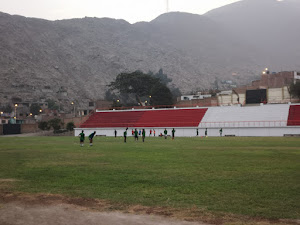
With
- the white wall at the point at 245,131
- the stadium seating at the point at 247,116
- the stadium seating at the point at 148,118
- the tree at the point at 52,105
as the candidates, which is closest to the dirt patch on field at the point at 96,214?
the white wall at the point at 245,131

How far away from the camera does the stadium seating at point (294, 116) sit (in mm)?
56053

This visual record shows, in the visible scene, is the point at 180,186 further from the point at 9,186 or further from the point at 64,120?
the point at 64,120

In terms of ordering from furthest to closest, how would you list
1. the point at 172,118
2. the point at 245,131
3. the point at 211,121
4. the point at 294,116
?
the point at 172,118 → the point at 211,121 → the point at 245,131 → the point at 294,116

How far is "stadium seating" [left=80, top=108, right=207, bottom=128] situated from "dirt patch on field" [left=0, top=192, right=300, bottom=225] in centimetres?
5589

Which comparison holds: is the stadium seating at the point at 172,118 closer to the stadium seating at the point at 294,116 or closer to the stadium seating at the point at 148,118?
the stadium seating at the point at 148,118

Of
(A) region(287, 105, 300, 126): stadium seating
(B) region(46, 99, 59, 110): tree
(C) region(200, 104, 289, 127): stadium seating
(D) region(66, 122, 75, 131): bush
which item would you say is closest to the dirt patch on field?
(A) region(287, 105, 300, 126): stadium seating

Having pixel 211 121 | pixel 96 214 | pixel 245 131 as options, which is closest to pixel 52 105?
pixel 211 121

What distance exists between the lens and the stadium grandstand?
57906 millimetres

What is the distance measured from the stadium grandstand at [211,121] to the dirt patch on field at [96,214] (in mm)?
51088

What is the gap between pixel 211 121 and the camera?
6525 cm

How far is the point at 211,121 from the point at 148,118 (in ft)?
49.5

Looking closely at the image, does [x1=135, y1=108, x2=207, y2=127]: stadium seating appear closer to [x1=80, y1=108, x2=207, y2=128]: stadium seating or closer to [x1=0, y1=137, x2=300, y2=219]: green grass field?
[x1=80, y1=108, x2=207, y2=128]: stadium seating

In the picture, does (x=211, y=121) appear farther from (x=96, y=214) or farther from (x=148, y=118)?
(x=96, y=214)

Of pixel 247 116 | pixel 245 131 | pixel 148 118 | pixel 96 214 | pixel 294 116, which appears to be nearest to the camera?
pixel 96 214
